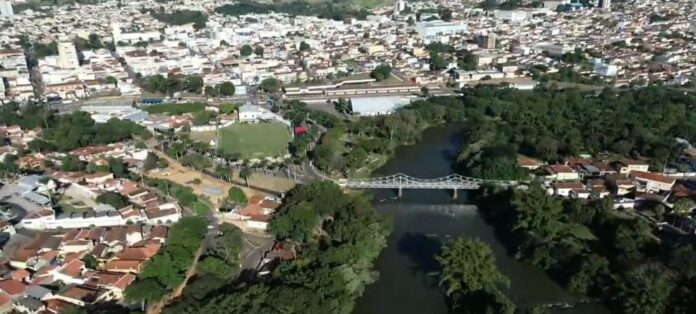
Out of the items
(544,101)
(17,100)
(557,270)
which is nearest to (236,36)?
(17,100)

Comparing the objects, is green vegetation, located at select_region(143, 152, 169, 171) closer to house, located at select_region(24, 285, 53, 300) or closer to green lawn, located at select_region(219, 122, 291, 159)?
green lawn, located at select_region(219, 122, 291, 159)

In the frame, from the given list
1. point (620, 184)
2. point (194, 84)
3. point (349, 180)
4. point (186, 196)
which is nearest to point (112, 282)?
point (186, 196)

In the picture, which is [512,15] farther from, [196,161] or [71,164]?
[71,164]

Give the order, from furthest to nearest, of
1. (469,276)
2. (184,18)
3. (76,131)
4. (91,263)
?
(184,18)
(76,131)
(91,263)
(469,276)

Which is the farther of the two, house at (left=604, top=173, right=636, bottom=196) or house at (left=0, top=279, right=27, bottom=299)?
house at (left=604, top=173, right=636, bottom=196)

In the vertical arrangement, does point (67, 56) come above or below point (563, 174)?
above

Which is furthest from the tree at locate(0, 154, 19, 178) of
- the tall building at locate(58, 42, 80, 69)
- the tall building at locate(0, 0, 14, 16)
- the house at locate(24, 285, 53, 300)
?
the tall building at locate(0, 0, 14, 16)

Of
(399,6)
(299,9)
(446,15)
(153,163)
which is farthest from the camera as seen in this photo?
(299,9)

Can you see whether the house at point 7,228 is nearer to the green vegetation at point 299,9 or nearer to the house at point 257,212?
the house at point 257,212
